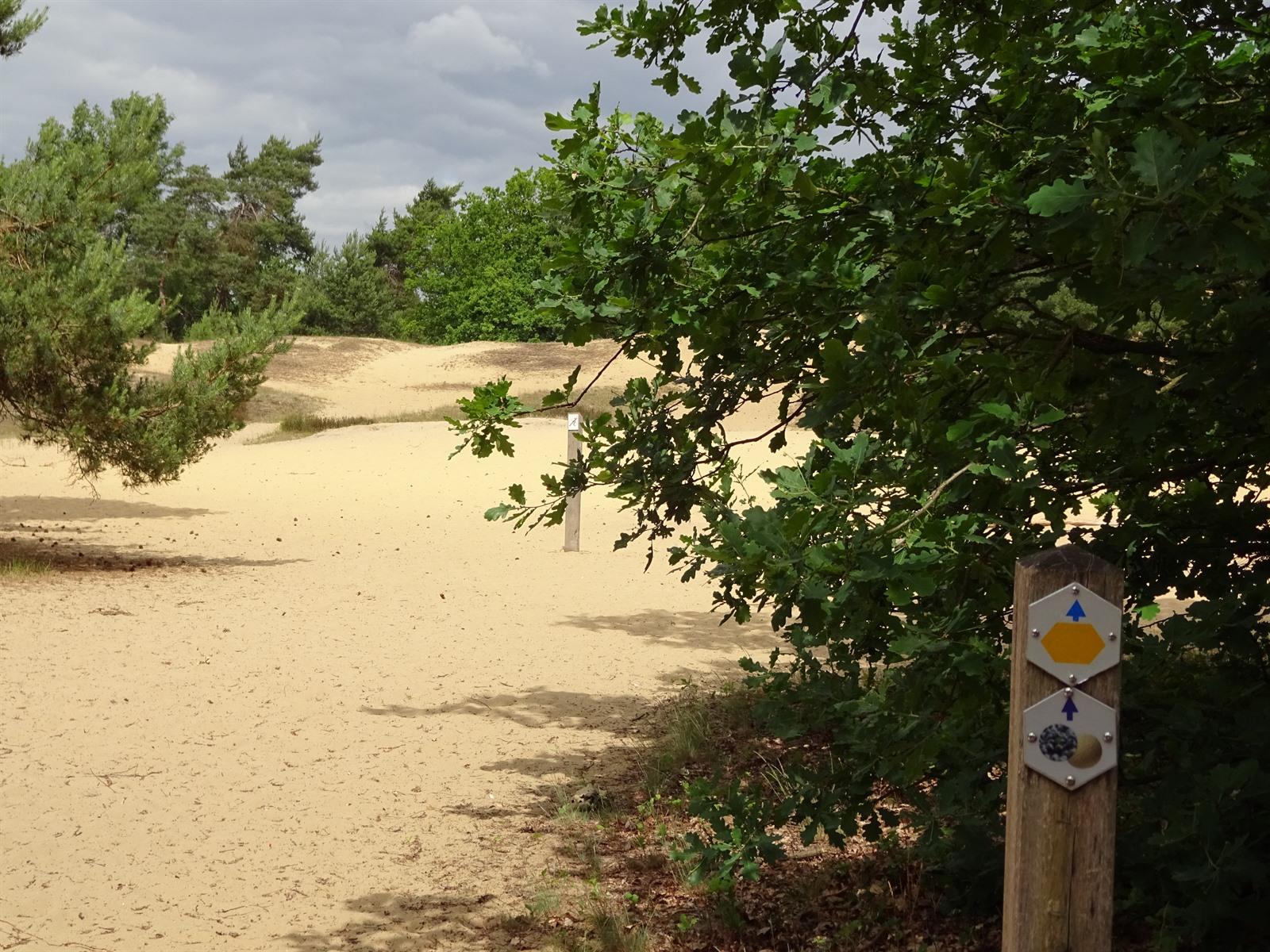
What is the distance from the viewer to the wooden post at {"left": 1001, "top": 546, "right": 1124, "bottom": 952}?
2498mm

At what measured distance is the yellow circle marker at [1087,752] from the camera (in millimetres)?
2520

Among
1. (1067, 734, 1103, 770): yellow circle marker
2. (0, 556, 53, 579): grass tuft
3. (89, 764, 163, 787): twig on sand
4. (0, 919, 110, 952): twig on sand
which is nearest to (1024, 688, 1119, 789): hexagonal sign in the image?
(1067, 734, 1103, 770): yellow circle marker

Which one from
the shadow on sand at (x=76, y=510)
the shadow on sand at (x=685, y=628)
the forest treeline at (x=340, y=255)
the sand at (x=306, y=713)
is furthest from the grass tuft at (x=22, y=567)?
the forest treeline at (x=340, y=255)

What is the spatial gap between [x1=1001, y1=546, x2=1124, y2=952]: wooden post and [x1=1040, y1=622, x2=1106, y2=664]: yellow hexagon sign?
1.6 inches

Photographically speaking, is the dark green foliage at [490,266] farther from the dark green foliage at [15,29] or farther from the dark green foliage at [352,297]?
the dark green foliage at [15,29]

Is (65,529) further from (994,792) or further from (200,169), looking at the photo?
(200,169)

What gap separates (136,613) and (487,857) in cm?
666

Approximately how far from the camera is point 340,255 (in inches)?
2552

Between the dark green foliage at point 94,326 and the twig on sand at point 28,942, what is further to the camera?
the dark green foliage at point 94,326

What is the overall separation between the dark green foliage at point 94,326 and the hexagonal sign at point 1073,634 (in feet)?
37.4

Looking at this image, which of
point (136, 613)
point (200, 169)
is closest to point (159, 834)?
point (136, 613)

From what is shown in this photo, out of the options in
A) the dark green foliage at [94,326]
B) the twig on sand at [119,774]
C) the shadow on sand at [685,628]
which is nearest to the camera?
the twig on sand at [119,774]

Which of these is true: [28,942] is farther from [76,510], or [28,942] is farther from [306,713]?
[76,510]

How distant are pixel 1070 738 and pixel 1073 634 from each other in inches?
8.1
